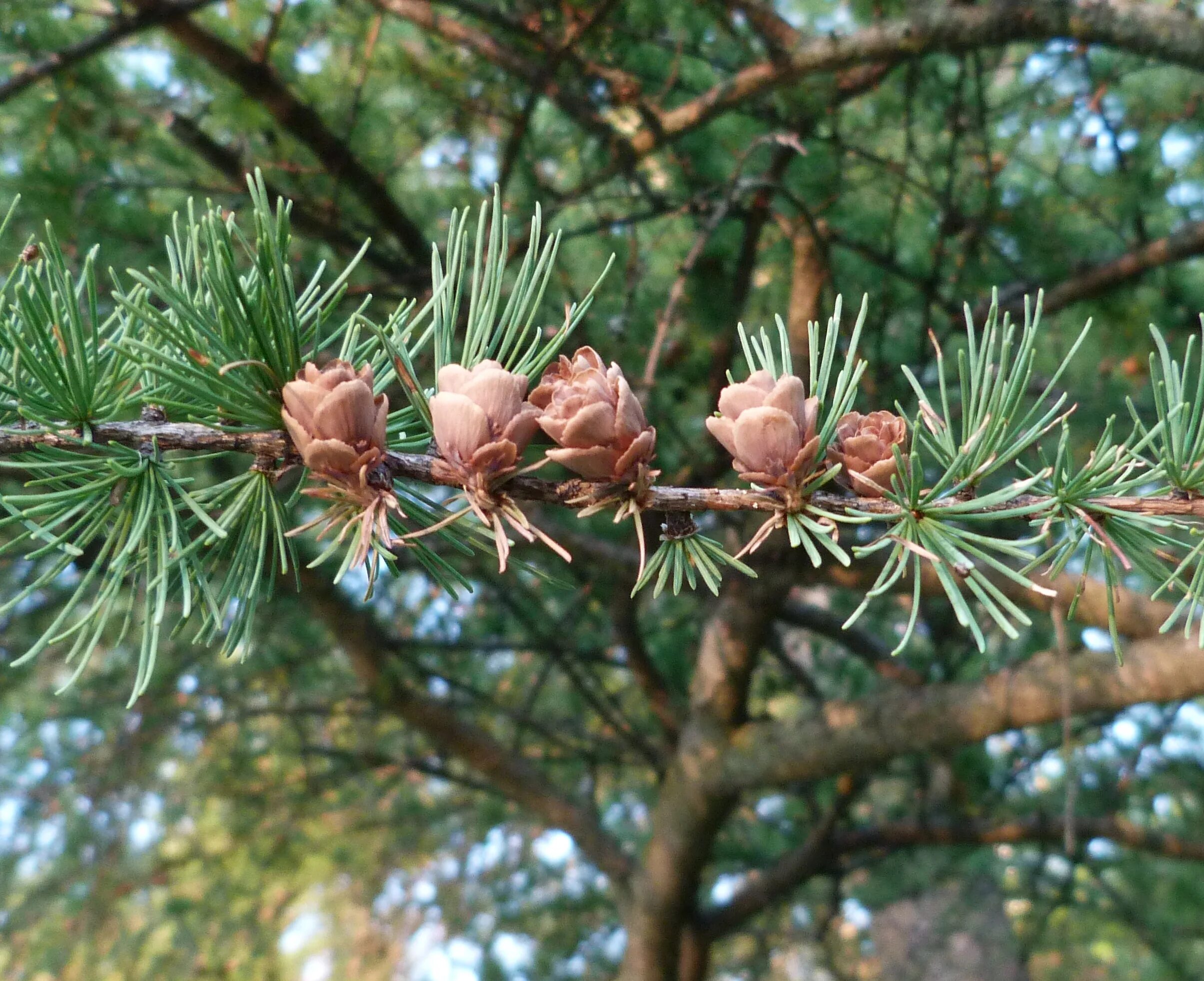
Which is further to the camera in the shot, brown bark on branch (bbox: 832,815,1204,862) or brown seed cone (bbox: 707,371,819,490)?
brown bark on branch (bbox: 832,815,1204,862)

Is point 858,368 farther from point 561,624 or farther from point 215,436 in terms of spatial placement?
point 561,624

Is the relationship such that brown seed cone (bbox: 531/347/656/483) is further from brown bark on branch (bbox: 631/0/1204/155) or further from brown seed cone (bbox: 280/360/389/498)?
brown bark on branch (bbox: 631/0/1204/155)

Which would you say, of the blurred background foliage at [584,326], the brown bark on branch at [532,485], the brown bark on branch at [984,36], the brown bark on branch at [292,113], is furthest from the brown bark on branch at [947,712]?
the brown bark on branch at [292,113]

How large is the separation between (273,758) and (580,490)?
2986 mm

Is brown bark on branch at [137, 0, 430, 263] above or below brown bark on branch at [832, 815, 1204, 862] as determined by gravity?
above

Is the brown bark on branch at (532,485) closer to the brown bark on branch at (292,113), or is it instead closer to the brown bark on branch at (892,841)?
the brown bark on branch at (292,113)

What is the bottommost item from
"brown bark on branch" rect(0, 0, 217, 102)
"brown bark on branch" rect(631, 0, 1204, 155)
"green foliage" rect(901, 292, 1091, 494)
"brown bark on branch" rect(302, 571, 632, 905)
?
"green foliage" rect(901, 292, 1091, 494)

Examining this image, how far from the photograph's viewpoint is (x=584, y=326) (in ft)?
5.92

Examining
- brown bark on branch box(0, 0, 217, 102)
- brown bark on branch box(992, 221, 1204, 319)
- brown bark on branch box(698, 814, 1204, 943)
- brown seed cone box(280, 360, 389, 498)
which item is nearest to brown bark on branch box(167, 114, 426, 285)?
brown bark on branch box(0, 0, 217, 102)

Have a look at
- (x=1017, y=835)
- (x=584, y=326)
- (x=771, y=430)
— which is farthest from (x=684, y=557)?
(x=1017, y=835)

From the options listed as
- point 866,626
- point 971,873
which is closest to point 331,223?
point 866,626

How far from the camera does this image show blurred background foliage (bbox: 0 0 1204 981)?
65.4 inches

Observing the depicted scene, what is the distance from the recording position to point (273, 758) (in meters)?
3.12

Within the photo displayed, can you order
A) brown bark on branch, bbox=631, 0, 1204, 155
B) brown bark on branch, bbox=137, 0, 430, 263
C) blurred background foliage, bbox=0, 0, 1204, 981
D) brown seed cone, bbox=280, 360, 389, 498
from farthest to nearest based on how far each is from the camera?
blurred background foliage, bbox=0, 0, 1204, 981 < brown bark on branch, bbox=137, 0, 430, 263 < brown bark on branch, bbox=631, 0, 1204, 155 < brown seed cone, bbox=280, 360, 389, 498
